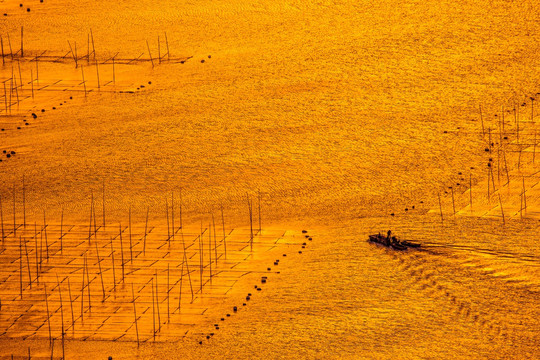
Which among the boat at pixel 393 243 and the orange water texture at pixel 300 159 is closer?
the orange water texture at pixel 300 159

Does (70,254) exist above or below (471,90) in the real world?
below

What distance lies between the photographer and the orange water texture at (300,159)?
9.15 m

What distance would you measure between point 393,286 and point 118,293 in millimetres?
2388

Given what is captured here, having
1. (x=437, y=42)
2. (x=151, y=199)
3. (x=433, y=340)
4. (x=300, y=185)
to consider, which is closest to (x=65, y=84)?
(x=151, y=199)

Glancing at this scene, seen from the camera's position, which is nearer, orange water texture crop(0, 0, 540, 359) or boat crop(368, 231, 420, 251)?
orange water texture crop(0, 0, 540, 359)

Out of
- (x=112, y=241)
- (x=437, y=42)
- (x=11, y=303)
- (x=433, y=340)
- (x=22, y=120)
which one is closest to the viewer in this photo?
(x=433, y=340)

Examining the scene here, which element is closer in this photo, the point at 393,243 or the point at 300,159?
the point at 393,243

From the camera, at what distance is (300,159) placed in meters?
11.1

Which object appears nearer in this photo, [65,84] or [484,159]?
[484,159]

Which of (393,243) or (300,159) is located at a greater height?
(300,159)

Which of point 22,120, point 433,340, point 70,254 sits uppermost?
point 22,120

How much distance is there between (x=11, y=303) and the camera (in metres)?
9.55

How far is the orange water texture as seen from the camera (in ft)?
30.0

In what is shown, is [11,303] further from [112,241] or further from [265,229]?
[265,229]
